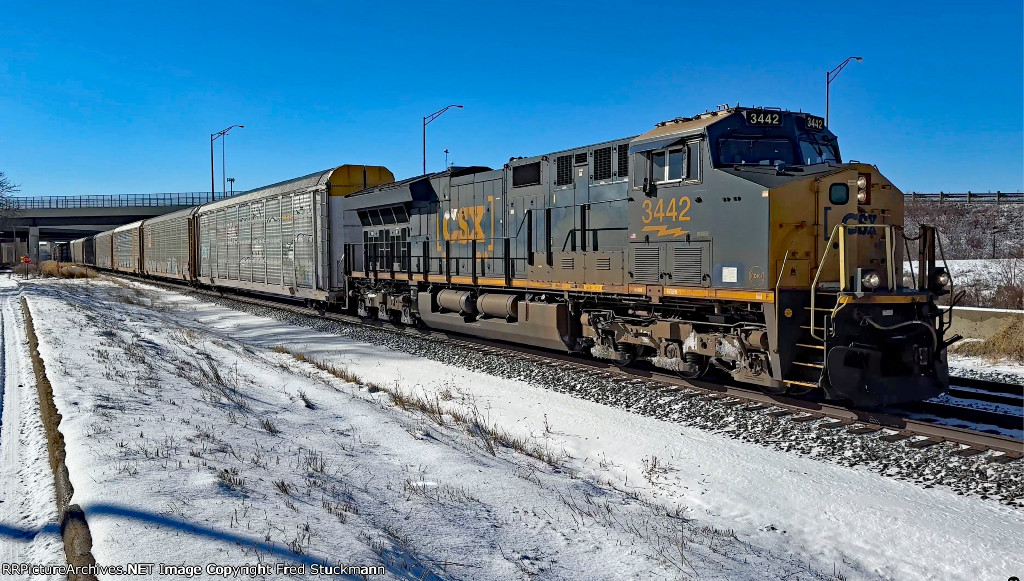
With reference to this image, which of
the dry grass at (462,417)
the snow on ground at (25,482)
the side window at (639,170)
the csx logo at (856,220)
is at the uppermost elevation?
the side window at (639,170)

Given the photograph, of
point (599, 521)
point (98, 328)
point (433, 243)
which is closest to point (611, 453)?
point (599, 521)

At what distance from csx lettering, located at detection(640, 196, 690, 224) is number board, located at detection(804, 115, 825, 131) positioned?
2.02m

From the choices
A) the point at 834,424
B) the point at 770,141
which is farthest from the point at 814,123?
the point at 834,424

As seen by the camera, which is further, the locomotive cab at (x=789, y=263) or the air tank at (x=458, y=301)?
the air tank at (x=458, y=301)

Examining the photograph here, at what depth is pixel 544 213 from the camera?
41.1 ft

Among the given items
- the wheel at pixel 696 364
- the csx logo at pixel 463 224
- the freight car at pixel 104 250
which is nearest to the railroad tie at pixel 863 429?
the wheel at pixel 696 364

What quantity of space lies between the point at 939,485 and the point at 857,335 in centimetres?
219

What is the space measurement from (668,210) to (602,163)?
69.6 inches

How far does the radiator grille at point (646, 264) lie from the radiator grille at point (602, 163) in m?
1.42

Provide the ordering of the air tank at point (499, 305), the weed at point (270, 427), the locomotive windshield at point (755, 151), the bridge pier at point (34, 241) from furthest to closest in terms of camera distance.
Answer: the bridge pier at point (34, 241)
the air tank at point (499, 305)
the locomotive windshield at point (755, 151)
the weed at point (270, 427)

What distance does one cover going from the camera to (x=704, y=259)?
9352mm

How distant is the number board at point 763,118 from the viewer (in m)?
9.34

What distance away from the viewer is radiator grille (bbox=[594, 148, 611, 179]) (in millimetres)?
11039

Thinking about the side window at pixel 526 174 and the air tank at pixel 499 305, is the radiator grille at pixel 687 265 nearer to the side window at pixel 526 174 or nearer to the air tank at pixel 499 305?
the side window at pixel 526 174
